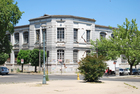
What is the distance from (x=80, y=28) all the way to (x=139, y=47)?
14185mm

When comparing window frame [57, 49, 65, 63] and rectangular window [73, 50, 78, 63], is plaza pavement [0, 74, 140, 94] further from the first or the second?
rectangular window [73, 50, 78, 63]

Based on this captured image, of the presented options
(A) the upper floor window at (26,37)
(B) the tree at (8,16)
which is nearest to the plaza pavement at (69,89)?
(B) the tree at (8,16)

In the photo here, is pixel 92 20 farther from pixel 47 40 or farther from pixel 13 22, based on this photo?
pixel 13 22

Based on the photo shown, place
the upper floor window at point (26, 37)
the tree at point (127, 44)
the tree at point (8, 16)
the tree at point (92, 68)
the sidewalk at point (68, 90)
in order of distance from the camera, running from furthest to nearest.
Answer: the upper floor window at point (26, 37)
the tree at point (127, 44)
the tree at point (8, 16)
the tree at point (92, 68)
the sidewalk at point (68, 90)

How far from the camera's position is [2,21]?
35375 millimetres

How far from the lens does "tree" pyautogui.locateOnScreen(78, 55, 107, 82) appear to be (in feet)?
71.2

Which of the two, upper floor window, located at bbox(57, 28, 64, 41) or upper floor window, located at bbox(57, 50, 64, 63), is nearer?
upper floor window, located at bbox(57, 50, 64, 63)

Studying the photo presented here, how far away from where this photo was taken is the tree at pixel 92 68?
71.2 feet

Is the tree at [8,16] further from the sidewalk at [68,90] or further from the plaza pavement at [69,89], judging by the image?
the sidewalk at [68,90]

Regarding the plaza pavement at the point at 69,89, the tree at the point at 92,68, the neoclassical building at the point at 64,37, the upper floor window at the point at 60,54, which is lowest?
the plaza pavement at the point at 69,89

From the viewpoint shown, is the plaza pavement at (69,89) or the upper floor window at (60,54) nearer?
the plaza pavement at (69,89)

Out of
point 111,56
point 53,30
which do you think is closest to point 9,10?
point 53,30

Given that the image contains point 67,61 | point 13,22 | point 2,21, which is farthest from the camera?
point 67,61

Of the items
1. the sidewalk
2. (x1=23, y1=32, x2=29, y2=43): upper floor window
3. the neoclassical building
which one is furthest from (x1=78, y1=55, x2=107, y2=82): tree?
(x1=23, y1=32, x2=29, y2=43): upper floor window
